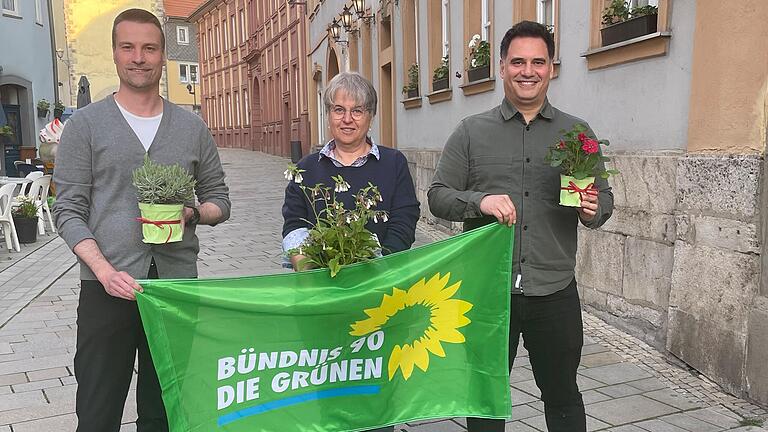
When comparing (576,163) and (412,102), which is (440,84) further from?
(576,163)

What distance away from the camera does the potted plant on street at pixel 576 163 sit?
2.58 meters

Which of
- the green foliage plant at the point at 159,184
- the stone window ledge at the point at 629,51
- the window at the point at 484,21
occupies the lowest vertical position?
the green foliage plant at the point at 159,184

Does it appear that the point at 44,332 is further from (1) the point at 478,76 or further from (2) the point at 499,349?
(1) the point at 478,76

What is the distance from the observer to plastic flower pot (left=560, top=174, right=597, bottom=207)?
8.55 ft

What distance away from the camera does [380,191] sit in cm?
294

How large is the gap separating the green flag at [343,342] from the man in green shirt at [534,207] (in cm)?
11

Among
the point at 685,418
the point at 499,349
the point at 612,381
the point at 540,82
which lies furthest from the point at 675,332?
the point at 540,82

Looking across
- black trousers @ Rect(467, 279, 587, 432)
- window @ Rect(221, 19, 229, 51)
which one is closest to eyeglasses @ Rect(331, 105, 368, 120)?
black trousers @ Rect(467, 279, 587, 432)

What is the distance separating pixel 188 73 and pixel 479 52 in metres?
49.4

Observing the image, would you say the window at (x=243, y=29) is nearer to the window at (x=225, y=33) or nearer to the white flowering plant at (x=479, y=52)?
the window at (x=225, y=33)

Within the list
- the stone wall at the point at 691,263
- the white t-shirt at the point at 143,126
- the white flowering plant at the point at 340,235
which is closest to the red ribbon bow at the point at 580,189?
the white flowering plant at the point at 340,235

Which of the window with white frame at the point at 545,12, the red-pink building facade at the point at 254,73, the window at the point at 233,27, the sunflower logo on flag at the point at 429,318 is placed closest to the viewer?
the sunflower logo on flag at the point at 429,318

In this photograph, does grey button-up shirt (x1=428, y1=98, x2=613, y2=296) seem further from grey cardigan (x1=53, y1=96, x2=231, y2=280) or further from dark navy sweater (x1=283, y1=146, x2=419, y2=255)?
grey cardigan (x1=53, y1=96, x2=231, y2=280)


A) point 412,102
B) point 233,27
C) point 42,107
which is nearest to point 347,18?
point 412,102
